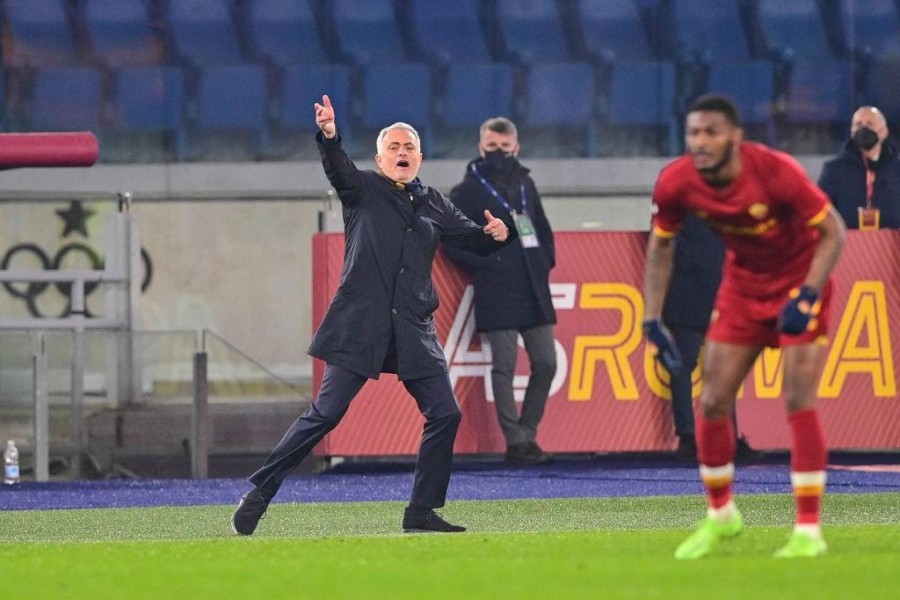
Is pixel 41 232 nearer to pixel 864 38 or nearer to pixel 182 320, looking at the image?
pixel 182 320

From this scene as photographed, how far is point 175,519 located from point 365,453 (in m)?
3.44

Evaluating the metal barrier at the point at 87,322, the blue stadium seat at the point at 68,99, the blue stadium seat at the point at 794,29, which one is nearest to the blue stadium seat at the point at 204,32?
the blue stadium seat at the point at 68,99

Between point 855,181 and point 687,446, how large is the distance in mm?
2262

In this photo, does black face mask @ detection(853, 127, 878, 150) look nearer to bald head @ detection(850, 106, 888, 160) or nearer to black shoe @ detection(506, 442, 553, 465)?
bald head @ detection(850, 106, 888, 160)

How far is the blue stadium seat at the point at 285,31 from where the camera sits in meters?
16.7

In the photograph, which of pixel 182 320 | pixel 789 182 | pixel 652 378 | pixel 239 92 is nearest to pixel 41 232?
pixel 182 320

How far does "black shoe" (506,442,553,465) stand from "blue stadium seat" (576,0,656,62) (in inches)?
187

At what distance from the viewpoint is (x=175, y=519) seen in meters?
10.1

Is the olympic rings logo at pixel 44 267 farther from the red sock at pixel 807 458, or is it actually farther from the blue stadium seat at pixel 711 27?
the red sock at pixel 807 458

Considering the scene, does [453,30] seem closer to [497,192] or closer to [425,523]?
[497,192]

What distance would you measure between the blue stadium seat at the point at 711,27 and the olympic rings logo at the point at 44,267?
5598mm

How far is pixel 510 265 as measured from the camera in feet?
43.3

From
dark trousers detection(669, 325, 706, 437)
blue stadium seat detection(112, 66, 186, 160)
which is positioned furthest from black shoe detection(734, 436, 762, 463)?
blue stadium seat detection(112, 66, 186, 160)

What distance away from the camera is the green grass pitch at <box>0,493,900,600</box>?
18.4ft
